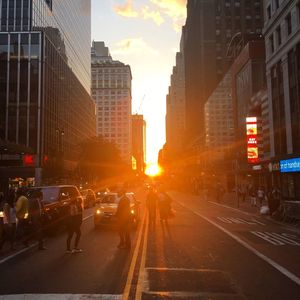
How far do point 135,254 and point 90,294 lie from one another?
175 inches

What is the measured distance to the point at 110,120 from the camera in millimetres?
191875

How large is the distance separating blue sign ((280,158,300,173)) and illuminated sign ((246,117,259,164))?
40.9 ft

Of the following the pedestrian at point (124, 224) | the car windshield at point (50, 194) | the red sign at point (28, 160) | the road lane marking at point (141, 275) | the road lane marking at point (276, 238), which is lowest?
the road lane marking at point (276, 238)

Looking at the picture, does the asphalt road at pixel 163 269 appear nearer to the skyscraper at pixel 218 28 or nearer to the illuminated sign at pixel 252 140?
the illuminated sign at pixel 252 140

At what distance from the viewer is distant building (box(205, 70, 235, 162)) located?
325 ft

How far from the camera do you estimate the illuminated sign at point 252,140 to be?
53.5 meters

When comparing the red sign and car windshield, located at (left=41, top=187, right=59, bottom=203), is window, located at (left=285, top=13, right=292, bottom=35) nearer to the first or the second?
car windshield, located at (left=41, top=187, right=59, bottom=203)

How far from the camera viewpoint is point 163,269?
988 cm

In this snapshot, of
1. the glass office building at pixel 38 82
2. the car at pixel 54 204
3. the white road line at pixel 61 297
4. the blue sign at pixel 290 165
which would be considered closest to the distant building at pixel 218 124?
the glass office building at pixel 38 82

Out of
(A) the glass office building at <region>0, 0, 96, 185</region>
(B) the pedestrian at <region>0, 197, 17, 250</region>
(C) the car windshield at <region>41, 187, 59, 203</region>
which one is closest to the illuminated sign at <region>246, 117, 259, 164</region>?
(A) the glass office building at <region>0, 0, 96, 185</region>

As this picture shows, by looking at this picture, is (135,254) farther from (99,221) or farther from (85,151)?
(85,151)

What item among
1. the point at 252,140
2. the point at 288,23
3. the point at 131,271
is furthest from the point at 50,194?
the point at 252,140

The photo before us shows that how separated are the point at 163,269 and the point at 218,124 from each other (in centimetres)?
9743

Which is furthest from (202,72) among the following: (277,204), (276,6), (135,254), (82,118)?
(135,254)
